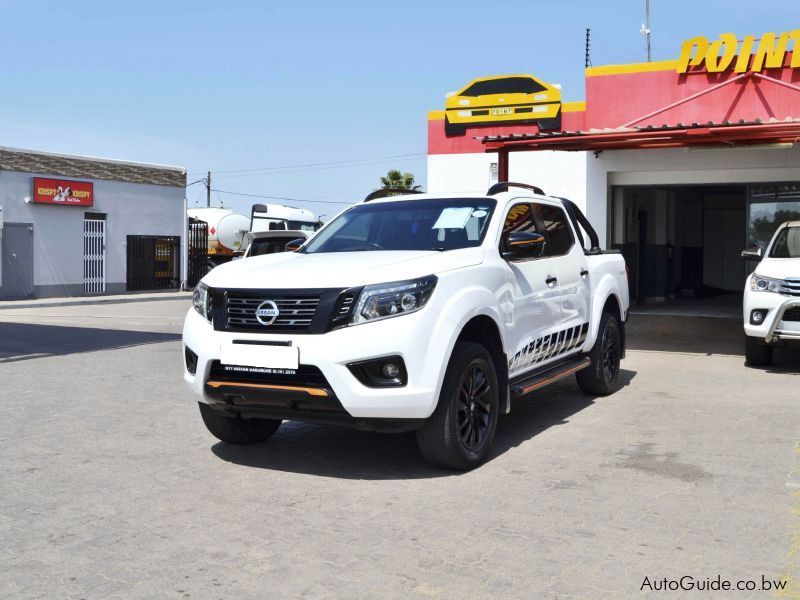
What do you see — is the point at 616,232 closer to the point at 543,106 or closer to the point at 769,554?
the point at 543,106

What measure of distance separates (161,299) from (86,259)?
10.1ft

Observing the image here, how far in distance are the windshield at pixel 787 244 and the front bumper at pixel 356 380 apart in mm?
7235

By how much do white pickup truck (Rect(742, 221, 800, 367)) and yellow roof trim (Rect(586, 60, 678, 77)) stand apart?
7.67m

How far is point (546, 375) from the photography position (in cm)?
699

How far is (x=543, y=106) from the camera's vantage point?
19.0m

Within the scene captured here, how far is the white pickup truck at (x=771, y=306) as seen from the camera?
991 centimetres

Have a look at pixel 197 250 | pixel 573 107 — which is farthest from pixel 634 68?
pixel 197 250

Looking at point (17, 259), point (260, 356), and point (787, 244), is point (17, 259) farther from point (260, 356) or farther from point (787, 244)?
point (260, 356)

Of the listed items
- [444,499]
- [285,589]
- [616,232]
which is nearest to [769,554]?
[444,499]

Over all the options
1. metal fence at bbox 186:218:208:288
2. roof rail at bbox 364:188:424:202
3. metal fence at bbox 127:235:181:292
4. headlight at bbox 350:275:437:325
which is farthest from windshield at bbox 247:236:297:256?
metal fence at bbox 186:218:208:288

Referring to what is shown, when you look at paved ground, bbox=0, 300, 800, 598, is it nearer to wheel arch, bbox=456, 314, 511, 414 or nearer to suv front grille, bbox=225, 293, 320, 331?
wheel arch, bbox=456, 314, 511, 414

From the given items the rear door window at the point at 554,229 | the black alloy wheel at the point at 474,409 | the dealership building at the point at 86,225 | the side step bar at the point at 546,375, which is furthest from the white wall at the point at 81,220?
the black alloy wheel at the point at 474,409

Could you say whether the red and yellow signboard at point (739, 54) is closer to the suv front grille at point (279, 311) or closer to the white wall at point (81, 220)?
the suv front grille at point (279, 311)

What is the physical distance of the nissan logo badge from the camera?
5.35 meters
